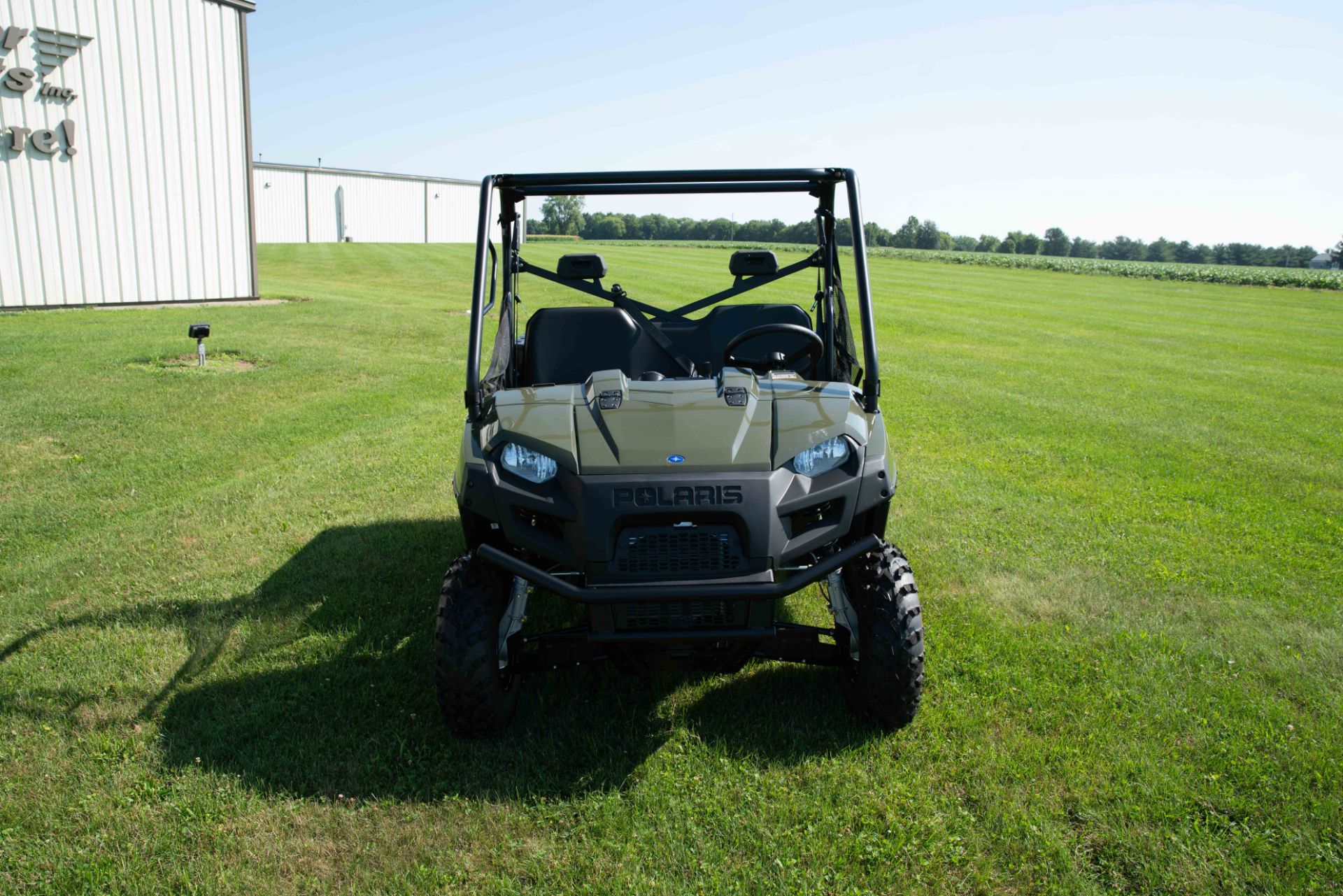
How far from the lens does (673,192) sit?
407cm

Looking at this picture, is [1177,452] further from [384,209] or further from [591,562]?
[384,209]

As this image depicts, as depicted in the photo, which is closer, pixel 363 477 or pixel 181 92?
pixel 363 477

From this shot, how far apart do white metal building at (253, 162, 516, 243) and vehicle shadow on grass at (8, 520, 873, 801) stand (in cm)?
4149

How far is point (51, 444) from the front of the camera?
263 inches

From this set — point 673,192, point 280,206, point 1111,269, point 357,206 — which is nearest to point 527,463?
point 673,192

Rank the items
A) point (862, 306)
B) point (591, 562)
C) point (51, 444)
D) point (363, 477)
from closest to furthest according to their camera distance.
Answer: point (591, 562) → point (862, 306) → point (363, 477) → point (51, 444)

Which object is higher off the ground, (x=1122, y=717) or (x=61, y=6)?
(x=61, y=6)

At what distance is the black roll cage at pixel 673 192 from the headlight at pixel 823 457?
0.35 meters

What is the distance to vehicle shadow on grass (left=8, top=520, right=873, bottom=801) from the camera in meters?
2.91

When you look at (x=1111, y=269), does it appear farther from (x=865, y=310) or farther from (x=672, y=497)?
(x=672, y=497)

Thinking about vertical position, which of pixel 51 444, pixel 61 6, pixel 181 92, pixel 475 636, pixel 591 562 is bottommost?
pixel 51 444

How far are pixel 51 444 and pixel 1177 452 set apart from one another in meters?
8.58

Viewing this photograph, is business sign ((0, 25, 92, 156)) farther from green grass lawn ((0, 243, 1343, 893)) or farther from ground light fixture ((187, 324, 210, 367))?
green grass lawn ((0, 243, 1343, 893))

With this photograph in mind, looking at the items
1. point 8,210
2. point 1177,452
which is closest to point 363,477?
point 1177,452
